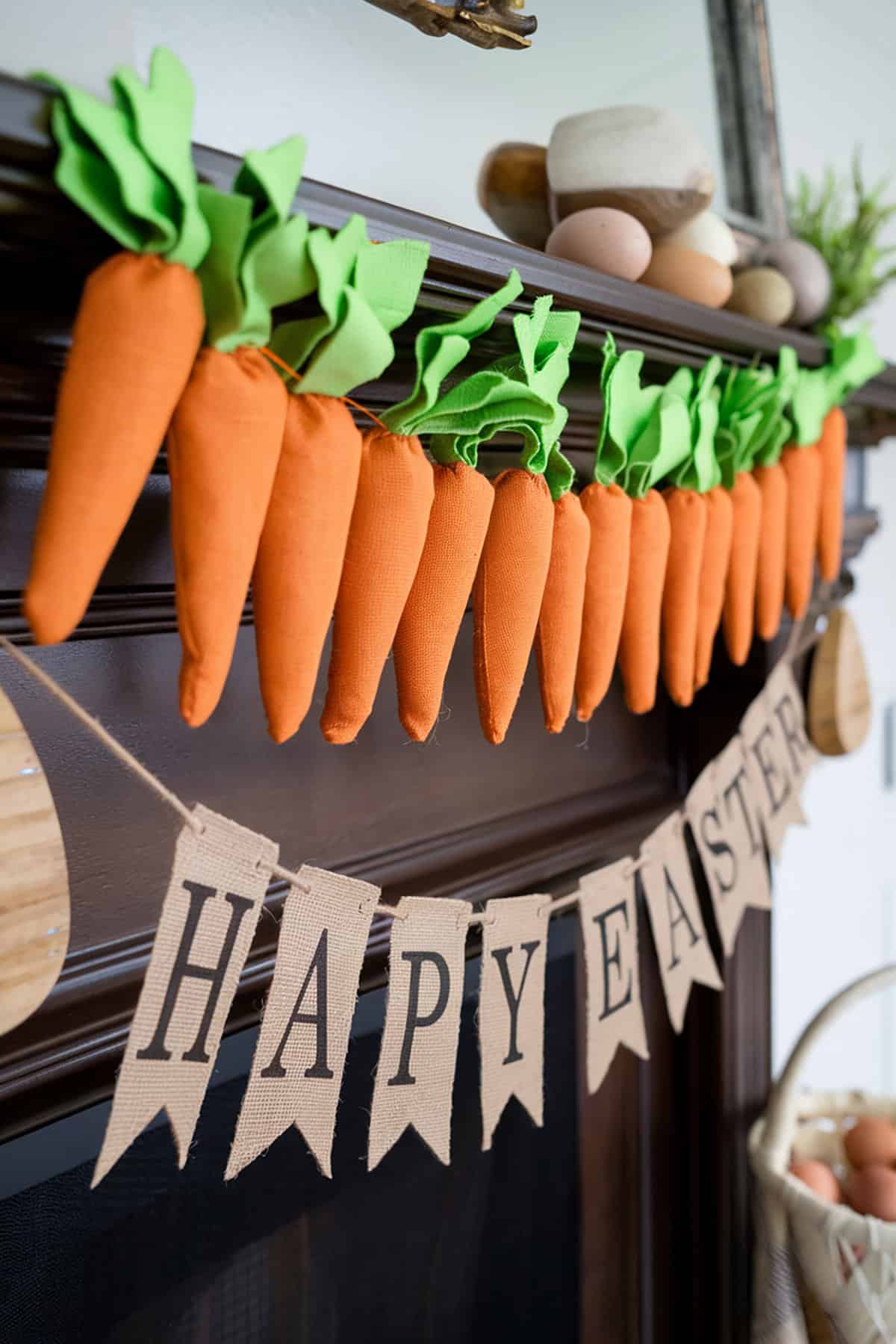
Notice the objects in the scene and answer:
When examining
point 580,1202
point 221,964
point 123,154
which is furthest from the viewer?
point 580,1202

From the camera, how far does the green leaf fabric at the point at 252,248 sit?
454mm

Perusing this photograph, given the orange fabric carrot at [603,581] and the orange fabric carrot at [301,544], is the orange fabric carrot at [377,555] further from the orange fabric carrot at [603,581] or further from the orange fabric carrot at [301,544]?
the orange fabric carrot at [603,581]

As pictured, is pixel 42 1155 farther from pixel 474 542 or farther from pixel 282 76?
pixel 282 76

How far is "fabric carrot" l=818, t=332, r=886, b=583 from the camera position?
104 centimetres

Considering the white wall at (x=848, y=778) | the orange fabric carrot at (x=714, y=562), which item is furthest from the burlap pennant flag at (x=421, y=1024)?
the white wall at (x=848, y=778)

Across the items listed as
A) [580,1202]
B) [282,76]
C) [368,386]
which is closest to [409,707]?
[368,386]

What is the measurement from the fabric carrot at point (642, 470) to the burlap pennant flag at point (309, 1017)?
248 mm

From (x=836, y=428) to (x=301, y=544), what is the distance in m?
0.74

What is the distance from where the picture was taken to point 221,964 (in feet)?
1.86

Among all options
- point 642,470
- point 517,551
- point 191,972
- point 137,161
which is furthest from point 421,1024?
point 137,161

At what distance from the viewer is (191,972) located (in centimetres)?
55

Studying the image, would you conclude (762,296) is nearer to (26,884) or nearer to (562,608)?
(562,608)

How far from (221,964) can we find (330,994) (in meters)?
0.09

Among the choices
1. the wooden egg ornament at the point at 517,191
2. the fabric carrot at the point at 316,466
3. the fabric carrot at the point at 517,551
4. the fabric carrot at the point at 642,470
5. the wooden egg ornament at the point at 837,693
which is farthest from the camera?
the wooden egg ornament at the point at 837,693
